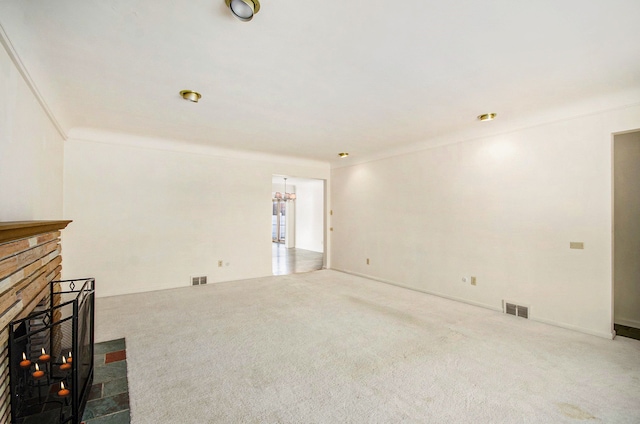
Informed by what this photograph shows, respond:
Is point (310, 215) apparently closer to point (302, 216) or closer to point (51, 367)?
point (302, 216)

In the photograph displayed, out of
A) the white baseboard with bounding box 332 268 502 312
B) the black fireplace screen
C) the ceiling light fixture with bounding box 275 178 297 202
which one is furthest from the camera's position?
the ceiling light fixture with bounding box 275 178 297 202

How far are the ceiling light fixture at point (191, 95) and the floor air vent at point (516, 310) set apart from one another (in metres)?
4.36

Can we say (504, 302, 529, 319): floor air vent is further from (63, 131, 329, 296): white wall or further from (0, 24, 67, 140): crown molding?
(0, 24, 67, 140): crown molding

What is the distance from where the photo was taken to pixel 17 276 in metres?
1.52

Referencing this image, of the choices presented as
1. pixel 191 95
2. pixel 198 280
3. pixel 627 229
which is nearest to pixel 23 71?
pixel 191 95

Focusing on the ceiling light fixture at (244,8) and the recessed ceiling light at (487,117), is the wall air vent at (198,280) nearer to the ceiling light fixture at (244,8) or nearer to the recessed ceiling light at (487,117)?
the ceiling light fixture at (244,8)

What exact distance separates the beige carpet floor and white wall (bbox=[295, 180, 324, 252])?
575 cm

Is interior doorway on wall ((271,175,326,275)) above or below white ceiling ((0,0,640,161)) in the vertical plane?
below

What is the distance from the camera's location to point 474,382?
2.11 metres

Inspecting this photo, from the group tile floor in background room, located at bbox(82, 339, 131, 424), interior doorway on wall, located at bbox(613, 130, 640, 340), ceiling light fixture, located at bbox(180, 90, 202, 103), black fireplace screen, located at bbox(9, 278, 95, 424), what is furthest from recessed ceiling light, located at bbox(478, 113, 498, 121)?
tile floor in background room, located at bbox(82, 339, 131, 424)

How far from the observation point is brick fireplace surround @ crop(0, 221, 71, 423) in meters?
1.34

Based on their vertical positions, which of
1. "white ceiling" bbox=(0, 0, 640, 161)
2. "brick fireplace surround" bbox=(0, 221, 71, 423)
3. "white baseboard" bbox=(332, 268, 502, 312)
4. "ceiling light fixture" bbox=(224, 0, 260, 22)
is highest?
"white ceiling" bbox=(0, 0, 640, 161)

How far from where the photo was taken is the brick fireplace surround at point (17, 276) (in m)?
1.34

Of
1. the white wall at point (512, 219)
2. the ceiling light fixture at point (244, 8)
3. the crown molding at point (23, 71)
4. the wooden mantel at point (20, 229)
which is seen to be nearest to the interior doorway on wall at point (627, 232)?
the white wall at point (512, 219)
